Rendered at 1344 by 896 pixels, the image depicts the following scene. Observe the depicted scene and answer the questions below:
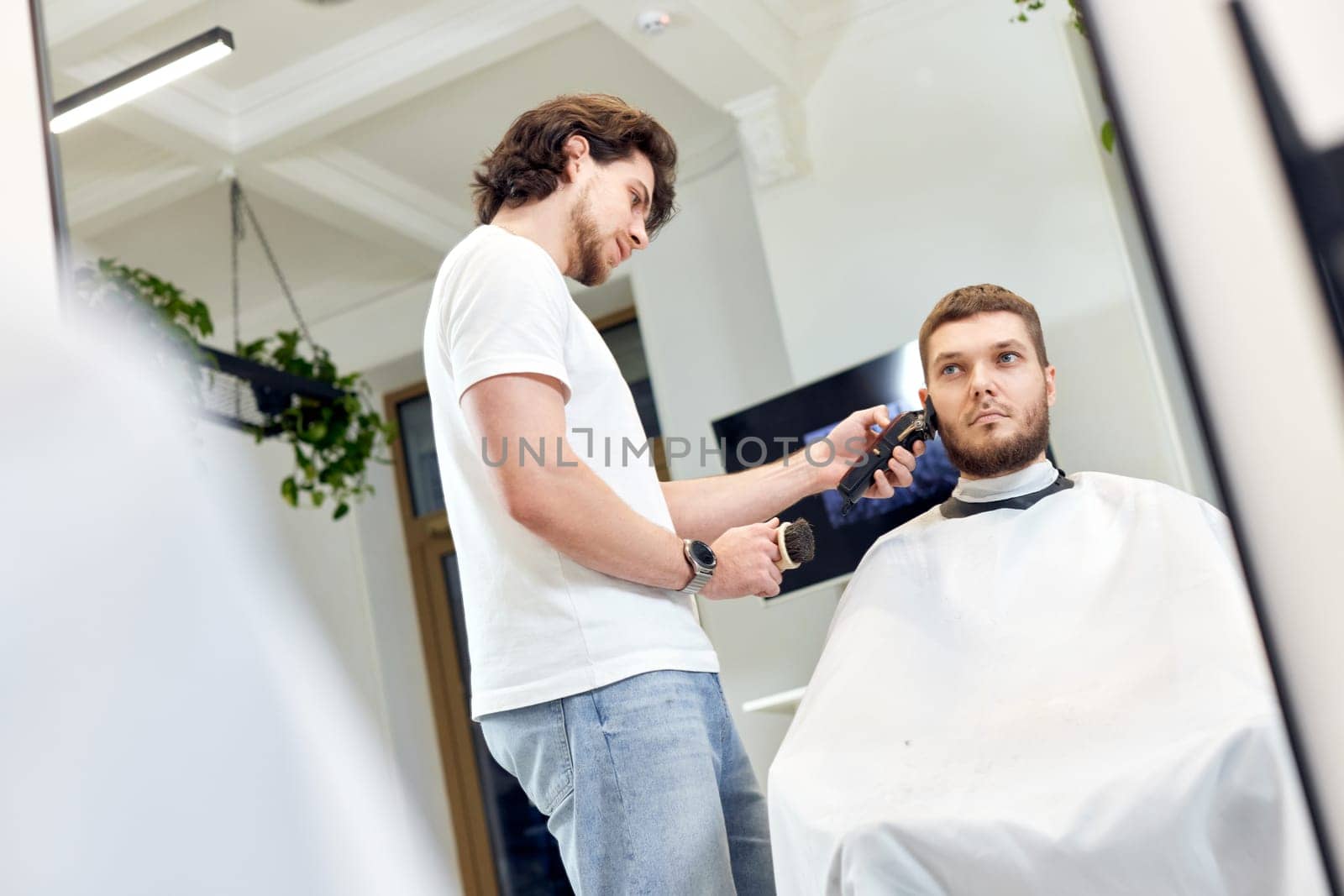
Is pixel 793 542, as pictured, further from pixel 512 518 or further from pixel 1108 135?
pixel 1108 135

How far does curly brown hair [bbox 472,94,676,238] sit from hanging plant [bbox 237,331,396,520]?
43 centimetres

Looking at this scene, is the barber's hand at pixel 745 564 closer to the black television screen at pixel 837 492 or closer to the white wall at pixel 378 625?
the black television screen at pixel 837 492

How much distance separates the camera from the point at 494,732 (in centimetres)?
132

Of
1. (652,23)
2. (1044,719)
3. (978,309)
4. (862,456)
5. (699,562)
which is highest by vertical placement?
(652,23)

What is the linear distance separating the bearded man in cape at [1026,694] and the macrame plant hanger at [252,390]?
96 centimetres

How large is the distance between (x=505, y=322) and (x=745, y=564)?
0.40 m

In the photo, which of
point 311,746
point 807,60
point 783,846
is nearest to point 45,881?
point 311,746

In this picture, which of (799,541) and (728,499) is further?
(728,499)

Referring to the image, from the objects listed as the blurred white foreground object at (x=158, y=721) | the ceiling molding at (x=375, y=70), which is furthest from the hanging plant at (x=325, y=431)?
the blurred white foreground object at (x=158, y=721)

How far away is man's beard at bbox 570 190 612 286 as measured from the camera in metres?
1.53

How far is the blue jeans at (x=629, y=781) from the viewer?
1232mm

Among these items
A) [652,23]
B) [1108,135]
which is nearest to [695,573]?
[1108,135]

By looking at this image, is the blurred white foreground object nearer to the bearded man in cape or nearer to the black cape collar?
the bearded man in cape

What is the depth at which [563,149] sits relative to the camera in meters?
1.56
